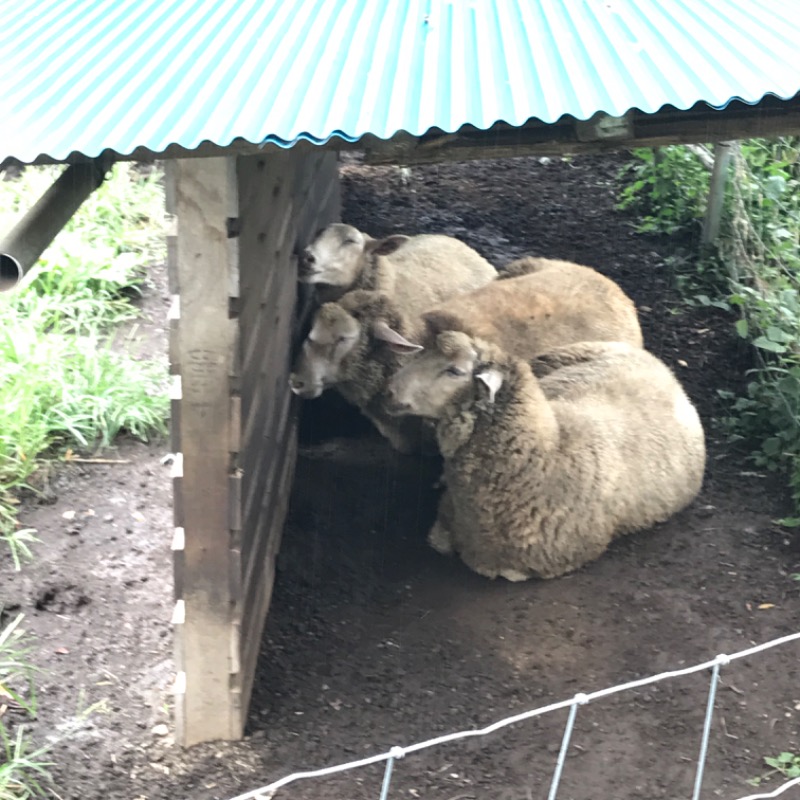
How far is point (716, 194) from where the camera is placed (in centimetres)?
785

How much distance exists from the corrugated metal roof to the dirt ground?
2.41 m

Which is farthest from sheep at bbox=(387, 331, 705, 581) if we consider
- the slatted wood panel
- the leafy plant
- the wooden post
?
the leafy plant

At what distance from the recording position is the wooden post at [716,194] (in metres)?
7.70

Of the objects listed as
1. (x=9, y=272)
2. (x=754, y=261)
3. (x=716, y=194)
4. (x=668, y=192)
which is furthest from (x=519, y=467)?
(x=668, y=192)

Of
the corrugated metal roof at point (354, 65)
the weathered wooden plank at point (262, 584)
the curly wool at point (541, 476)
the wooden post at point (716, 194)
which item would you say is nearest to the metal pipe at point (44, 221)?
the corrugated metal roof at point (354, 65)

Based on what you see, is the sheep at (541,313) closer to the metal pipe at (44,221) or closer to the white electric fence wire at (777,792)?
the metal pipe at (44,221)

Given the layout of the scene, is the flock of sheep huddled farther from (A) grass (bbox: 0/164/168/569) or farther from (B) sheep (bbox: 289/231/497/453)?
(A) grass (bbox: 0/164/168/569)

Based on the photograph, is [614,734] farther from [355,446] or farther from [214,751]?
[355,446]

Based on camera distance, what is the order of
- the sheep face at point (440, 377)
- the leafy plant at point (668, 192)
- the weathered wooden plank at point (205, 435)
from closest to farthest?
the weathered wooden plank at point (205, 435) < the sheep face at point (440, 377) < the leafy plant at point (668, 192)

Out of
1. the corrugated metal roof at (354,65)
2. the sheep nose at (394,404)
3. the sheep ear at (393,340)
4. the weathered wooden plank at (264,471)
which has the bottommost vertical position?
the weathered wooden plank at (264,471)

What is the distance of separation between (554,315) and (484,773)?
306 cm

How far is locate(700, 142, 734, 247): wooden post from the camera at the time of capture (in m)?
7.70

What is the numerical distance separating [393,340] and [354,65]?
7.34ft

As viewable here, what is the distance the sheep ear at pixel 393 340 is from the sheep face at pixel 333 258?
2.19ft
